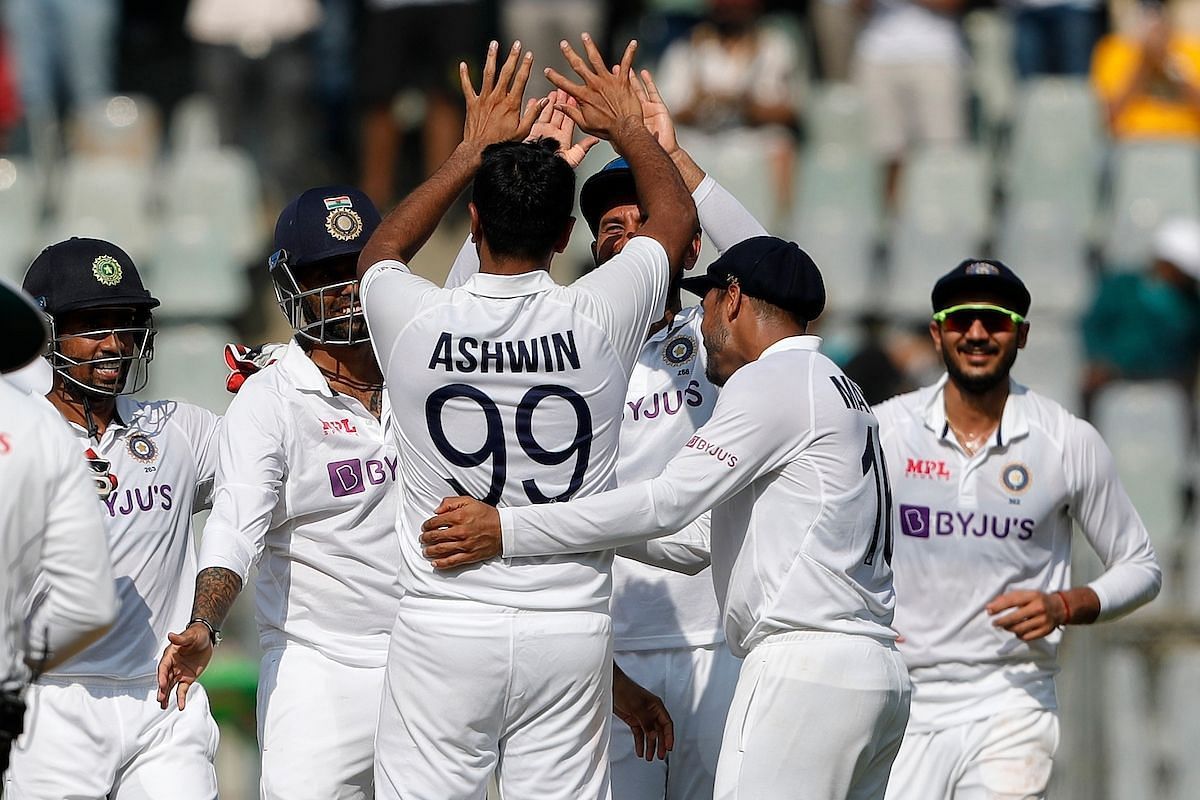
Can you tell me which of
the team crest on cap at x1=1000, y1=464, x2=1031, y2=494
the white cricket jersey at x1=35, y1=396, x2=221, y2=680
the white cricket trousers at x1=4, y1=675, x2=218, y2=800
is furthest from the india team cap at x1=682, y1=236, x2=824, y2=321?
the white cricket trousers at x1=4, y1=675, x2=218, y2=800

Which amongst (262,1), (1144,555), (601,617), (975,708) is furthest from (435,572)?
(262,1)

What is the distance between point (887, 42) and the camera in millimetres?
12969

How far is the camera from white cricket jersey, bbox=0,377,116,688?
164 inches

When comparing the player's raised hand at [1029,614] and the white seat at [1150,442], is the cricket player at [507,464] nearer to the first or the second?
the player's raised hand at [1029,614]

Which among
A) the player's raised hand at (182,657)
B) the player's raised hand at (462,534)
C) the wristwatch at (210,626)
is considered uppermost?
the player's raised hand at (462,534)

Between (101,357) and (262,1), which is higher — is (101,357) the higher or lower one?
the lower one

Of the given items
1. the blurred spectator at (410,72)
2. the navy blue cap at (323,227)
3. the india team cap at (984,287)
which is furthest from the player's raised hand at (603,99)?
the blurred spectator at (410,72)

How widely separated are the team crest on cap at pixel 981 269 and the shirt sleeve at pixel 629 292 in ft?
5.45

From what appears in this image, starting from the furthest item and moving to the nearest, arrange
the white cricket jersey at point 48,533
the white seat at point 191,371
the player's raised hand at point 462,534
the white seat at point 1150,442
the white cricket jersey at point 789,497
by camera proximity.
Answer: the white seat at point 191,371, the white seat at point 1150,442, the white cricket jersey at point 789,497, the player's raised hand at point 462,534, the white cricket jersey at point 48,533

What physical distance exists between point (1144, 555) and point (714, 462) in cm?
211

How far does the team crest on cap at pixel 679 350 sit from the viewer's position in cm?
600

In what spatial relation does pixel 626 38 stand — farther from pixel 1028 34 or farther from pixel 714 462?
pixel 714 462

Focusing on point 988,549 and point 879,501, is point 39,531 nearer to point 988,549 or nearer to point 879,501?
point 879,501

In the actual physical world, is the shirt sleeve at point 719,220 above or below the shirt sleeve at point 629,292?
above
